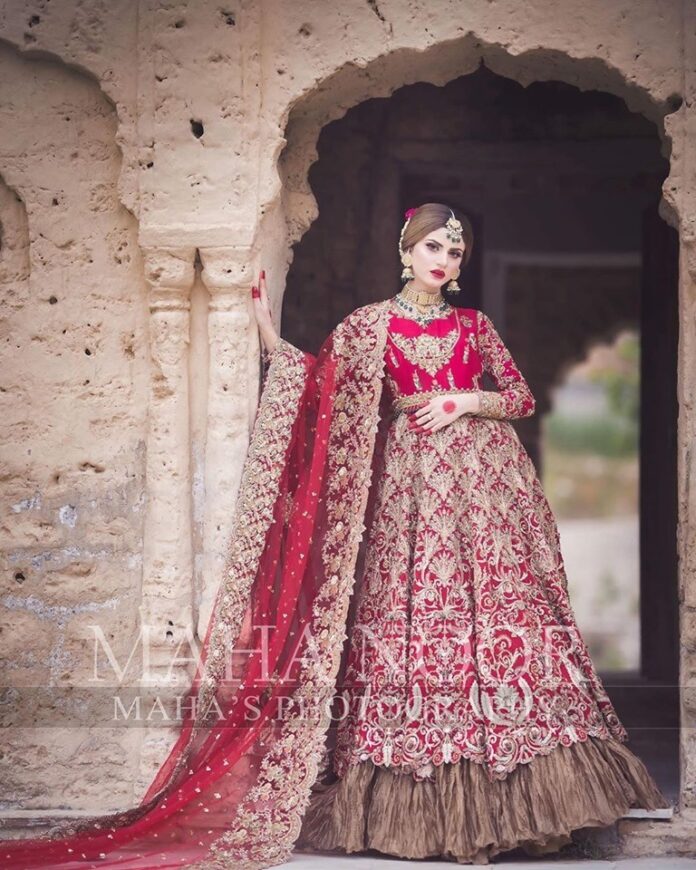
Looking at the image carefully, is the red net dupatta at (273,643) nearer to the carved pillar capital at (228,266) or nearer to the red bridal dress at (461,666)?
the red bridal dress at (461,666)

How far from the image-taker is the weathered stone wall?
429cm

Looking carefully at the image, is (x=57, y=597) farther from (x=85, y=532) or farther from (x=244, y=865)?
(x=244, y=865)

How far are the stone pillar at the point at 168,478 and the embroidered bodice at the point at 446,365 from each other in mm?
649

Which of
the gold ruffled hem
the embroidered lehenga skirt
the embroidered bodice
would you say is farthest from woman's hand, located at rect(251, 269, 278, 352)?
the gold ruffled hem

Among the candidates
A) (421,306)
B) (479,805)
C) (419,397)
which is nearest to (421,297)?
(421,306)

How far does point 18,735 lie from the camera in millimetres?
4422

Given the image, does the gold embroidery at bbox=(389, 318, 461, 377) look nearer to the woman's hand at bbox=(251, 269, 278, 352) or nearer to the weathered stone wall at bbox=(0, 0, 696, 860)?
the woman's hand at bbox=(251, 269, 278, 352)

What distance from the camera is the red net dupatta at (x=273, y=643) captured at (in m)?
3.94

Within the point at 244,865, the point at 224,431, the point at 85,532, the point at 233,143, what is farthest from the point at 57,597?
the point at 233,143

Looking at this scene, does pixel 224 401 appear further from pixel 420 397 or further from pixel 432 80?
pixel 432 80

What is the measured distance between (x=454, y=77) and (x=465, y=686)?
196cm

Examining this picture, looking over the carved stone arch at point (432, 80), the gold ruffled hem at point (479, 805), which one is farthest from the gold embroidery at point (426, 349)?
the gold ruffled hem at point (479, 805)

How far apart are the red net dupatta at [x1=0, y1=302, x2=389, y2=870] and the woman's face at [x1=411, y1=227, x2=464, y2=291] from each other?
16cm

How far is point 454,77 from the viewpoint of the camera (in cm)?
456
